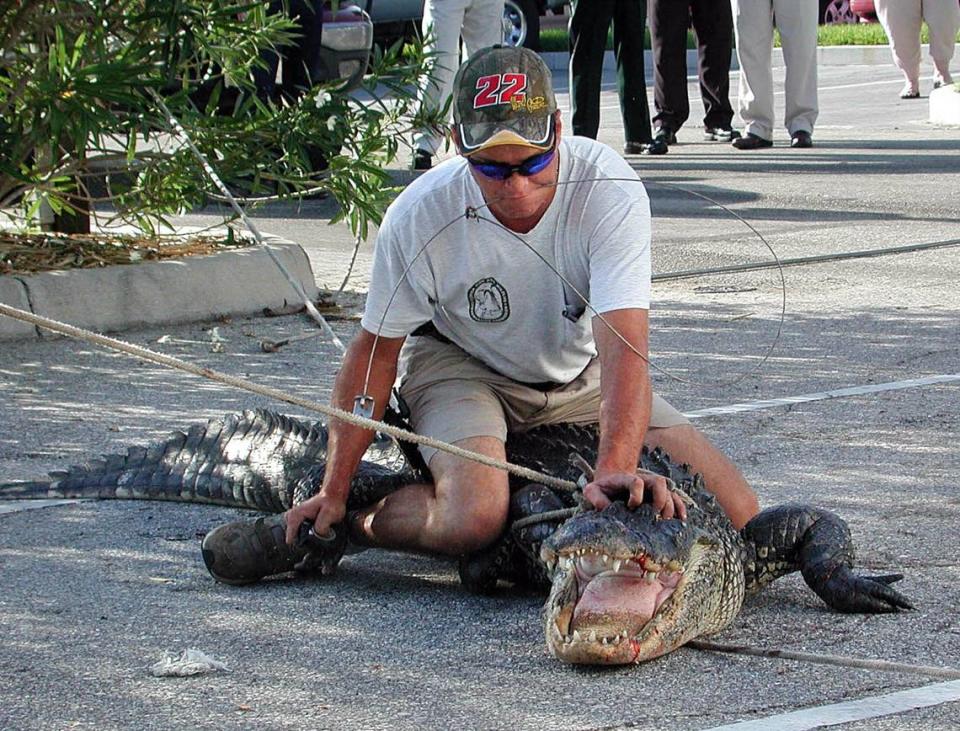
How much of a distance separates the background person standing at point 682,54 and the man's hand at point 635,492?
8.82 metres

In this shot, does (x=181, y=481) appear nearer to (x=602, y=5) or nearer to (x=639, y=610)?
(x=639, y=610)

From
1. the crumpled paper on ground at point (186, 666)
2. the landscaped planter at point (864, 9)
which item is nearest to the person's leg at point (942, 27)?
the landscaped planter at point (864, 9)

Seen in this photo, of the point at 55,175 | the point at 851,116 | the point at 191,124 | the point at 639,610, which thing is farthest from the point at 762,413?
the point at 851,116

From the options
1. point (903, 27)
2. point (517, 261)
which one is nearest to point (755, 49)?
point (903, 27)

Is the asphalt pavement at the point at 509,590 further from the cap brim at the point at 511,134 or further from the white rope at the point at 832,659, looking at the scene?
the cap brim at the point at 511,134

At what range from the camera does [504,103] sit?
3.68 meters

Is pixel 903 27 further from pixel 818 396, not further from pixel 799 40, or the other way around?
pixel 818 396

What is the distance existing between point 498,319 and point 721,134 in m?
9.14

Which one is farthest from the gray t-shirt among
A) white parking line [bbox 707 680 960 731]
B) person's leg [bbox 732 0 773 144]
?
person's leg [bbox 732 0 773 144]

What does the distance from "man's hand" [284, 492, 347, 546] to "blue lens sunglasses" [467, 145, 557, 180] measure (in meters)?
0.84

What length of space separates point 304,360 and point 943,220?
406 cm

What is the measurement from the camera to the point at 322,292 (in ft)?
24.3

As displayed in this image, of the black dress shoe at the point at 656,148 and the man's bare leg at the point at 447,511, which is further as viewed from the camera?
the black dress shoe at the point at 656,148

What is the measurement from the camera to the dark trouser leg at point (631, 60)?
38.0 feet
